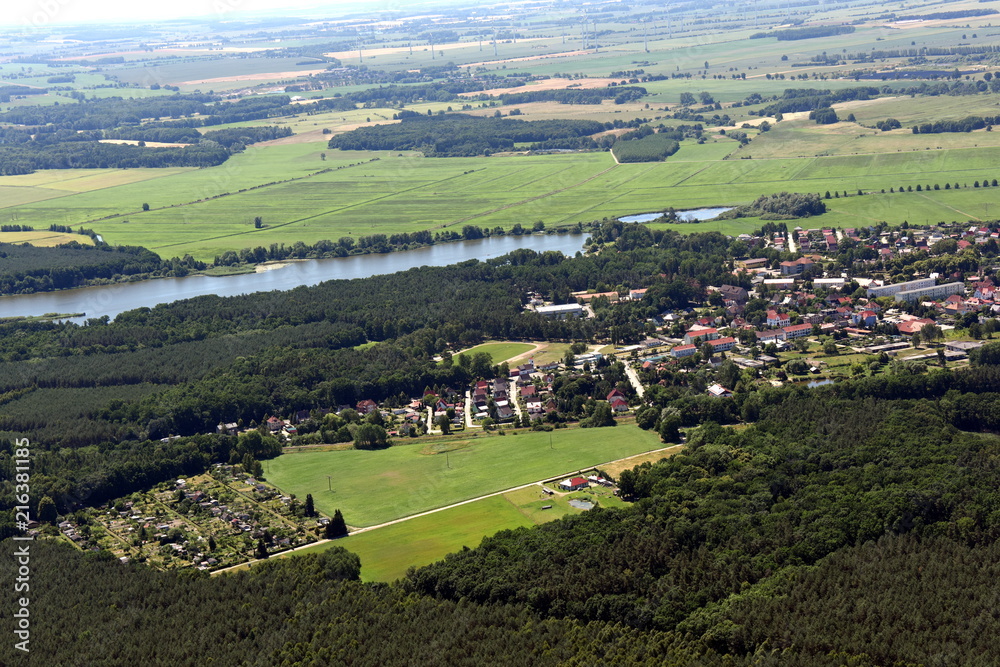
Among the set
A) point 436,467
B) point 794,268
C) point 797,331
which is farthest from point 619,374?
point 794,268

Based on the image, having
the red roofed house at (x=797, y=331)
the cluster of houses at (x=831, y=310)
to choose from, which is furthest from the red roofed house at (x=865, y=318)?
the red roofed house at (x=797, y=331)

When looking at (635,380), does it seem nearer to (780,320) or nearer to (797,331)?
(797,331)

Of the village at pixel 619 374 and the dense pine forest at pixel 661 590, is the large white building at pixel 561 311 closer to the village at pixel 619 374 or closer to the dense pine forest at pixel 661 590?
the village at pixel 619 374

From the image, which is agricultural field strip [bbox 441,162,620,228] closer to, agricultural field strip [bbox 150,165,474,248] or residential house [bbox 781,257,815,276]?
agricultural field strip [bbox 150,165,474,248]

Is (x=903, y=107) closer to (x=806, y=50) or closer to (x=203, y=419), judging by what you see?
(x=806, y=50)

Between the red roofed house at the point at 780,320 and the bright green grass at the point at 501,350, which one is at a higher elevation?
the red roofed house at the point at 780,320

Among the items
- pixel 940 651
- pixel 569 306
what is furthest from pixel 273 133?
pixel 940 651
